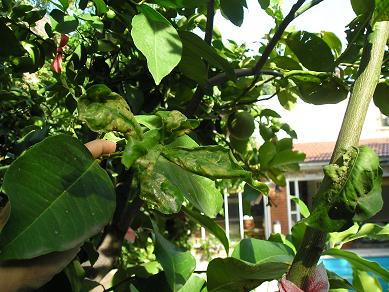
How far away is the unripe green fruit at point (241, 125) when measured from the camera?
152cm

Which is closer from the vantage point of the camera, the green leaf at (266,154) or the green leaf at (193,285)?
the green leaf at (193,285)

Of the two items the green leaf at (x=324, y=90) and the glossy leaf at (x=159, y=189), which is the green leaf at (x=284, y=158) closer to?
the green leaf at (x=324, y=90)

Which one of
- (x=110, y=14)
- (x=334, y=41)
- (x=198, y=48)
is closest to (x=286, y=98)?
(x=334, y=41)

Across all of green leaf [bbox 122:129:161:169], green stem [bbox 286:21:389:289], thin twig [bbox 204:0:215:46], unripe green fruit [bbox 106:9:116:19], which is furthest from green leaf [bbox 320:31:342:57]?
green leaf [bbox 122:129:161:169]

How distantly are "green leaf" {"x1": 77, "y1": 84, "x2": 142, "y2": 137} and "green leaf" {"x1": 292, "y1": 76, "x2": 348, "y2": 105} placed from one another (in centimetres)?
50

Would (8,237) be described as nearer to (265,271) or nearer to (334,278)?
(265,271)

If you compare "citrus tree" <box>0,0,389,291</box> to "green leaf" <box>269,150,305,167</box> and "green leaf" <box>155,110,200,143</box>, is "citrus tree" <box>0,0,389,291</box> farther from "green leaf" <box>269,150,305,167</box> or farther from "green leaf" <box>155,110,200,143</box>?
"green leaf" <box>269,150,305,167</box>

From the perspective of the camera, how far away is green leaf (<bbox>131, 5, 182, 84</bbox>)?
61 centimetres

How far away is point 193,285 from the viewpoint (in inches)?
32.9

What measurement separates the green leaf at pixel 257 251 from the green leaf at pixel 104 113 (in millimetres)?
454

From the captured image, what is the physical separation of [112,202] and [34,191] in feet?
0.25

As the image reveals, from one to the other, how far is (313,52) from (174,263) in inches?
18.8

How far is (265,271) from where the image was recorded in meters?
0.65

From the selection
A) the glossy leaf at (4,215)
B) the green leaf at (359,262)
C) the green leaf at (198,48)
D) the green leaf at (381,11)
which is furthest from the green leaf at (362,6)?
the glossy leaf at (4,215)
